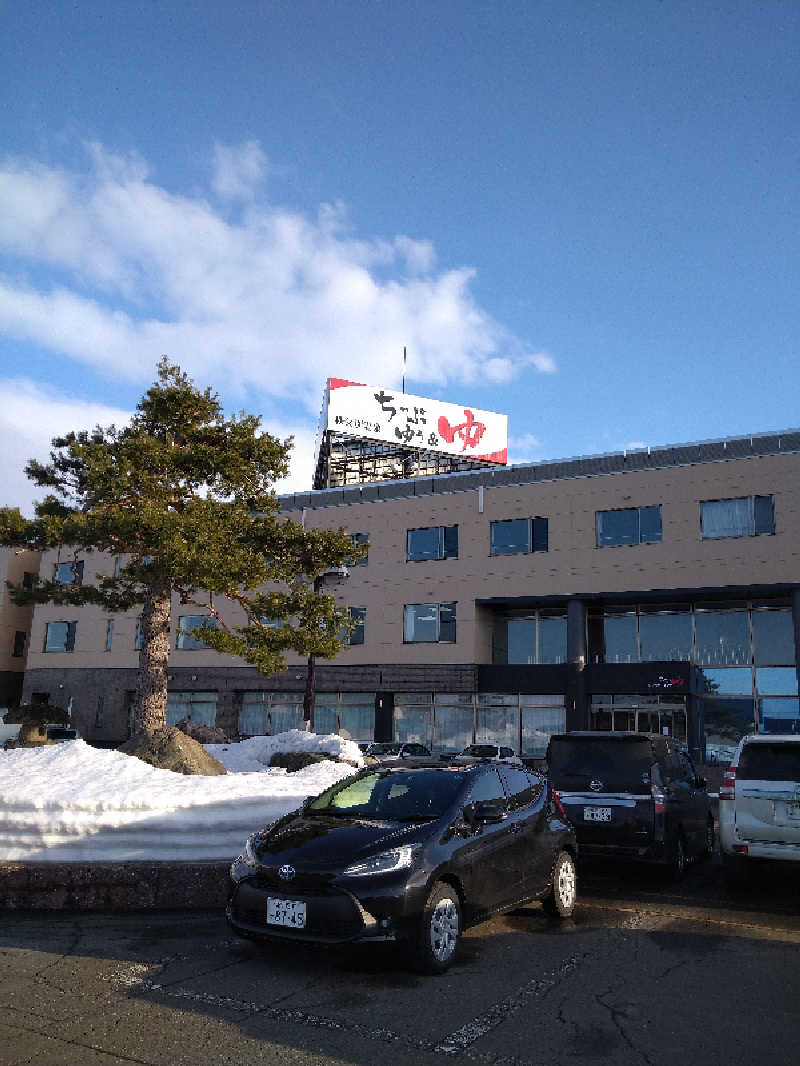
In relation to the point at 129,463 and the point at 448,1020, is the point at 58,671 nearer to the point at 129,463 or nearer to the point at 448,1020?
the point at 129,463

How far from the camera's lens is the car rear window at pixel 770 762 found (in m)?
9.26

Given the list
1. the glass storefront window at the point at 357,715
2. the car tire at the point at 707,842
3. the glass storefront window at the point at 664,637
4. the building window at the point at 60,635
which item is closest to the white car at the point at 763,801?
the car tire at the point at 707,842

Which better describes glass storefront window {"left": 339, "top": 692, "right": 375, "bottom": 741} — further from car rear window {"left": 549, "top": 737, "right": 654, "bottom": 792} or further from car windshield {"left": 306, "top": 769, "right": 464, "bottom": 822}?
car windshield {"left": 306, "top": 769, "right": 464, "bottom": 822}

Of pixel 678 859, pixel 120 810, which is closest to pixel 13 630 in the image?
pixel 120 810

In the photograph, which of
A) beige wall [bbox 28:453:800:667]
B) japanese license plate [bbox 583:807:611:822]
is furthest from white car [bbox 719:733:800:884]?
beige wall [bbox 28:453:800:667]

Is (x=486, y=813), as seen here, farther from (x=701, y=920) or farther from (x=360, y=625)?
(x=360, y=625)

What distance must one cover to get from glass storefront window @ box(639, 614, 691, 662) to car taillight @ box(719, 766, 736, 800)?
A: 2359 cm

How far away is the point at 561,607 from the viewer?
115 ft

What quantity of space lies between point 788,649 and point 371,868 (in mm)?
28760

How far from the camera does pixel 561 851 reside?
807cm

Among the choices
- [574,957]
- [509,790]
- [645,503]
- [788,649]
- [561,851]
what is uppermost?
[645,503]

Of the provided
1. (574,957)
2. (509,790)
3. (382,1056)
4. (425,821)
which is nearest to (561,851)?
(509,790)

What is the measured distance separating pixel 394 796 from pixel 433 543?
2980cm

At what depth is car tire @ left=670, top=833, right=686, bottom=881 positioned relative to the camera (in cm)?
1005
